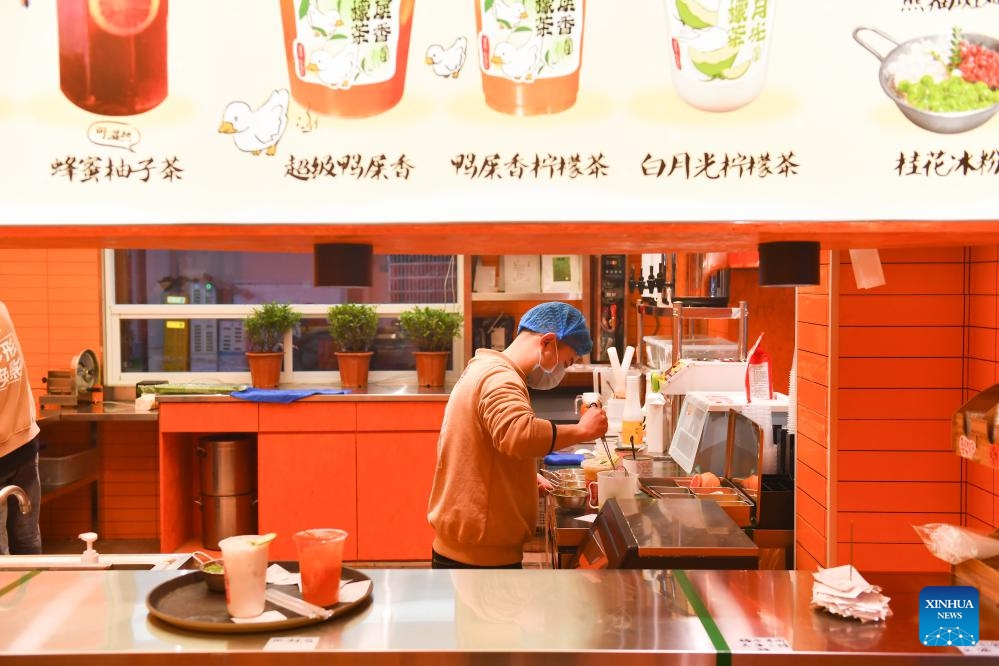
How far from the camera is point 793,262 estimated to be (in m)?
1.54

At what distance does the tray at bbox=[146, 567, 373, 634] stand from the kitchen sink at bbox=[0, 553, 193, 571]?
31cm

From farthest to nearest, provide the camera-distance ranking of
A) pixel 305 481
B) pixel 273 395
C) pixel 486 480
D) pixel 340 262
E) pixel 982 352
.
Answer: pixel 305 481
pixel 273 395
pixel 486 480
pixel 982 352
pixel 340 262

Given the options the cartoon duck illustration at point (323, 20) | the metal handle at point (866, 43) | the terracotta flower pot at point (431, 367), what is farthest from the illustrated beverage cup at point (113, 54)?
the terracotta flower pot at point (431, 367)

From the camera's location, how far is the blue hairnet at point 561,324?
119 inches

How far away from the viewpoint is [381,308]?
19.8 ft

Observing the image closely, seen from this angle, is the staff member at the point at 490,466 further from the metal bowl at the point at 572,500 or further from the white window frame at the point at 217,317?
the white window frame at the point at 217,317

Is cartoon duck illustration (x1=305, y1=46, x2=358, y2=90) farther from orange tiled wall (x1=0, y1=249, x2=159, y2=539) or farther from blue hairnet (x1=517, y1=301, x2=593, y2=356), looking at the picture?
orange tiled wall (x1=0, y1=249, x2=159, y2=539)

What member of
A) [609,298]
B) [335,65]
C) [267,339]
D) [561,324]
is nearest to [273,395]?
[267,339]

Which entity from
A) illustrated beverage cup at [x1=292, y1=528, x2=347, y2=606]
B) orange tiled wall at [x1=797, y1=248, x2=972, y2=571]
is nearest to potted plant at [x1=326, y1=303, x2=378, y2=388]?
orange tiled wall at [x1=797, y1=248, x2=972, y2=571]

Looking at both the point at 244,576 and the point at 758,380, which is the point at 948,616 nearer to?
the point at 244,576

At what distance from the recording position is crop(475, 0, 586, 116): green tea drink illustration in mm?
1285

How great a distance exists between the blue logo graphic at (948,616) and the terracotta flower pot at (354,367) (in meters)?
4.55

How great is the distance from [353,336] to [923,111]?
15.8ft

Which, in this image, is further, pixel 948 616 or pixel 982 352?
pixel 982 352
